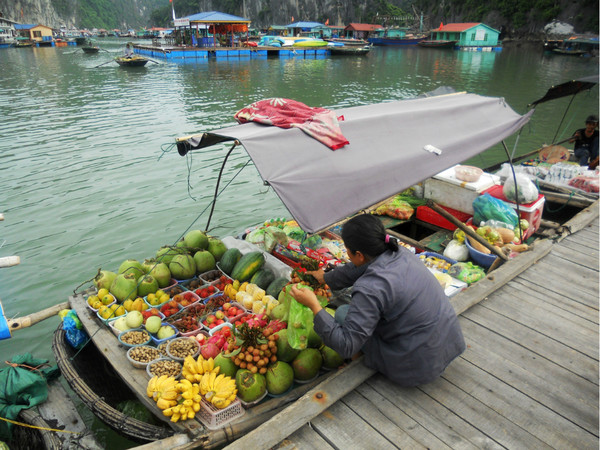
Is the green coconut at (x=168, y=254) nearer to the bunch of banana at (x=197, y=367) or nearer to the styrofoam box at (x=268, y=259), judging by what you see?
the styrofoam box at (x=268, y=259)

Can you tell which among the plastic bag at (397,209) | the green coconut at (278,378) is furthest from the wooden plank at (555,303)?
the green coconut at (278,378)

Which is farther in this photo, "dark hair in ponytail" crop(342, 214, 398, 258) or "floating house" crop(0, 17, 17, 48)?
"floating house" crop(0, 17, 17, 48)

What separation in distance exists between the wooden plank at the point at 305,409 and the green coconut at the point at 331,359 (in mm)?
216

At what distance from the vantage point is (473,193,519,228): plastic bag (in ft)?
17.6

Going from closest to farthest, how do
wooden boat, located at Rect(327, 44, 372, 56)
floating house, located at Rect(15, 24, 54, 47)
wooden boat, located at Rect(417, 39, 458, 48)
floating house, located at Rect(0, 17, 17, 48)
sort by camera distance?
wooden boat, located at Rect(327, 44, 372, 56)
wooden boat, located at Rect(417, 39, 458, 48)
floating house, located at Rect(0, 17, 17, 48)
floating house, located at Rect(15, 24, 54, 47)

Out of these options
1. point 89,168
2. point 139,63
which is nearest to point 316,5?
point 139,63

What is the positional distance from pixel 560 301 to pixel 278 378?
9.43ft

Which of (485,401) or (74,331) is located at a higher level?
(485,401)

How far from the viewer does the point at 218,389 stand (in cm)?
282

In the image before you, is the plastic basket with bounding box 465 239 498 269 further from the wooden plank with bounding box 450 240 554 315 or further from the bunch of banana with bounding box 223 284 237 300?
the bunch of banana with bounding box 223 284 237 300

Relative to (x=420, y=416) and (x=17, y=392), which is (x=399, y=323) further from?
(x=17, y=392)

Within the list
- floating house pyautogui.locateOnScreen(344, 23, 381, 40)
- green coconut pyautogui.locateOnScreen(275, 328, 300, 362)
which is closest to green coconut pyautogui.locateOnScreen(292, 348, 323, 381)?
green coconut pyautogui.locateOnScreen(275, 328, 300, 362)

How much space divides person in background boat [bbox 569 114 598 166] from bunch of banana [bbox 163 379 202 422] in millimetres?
8537

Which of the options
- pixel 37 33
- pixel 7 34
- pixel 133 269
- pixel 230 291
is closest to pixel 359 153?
pixel 230 291
